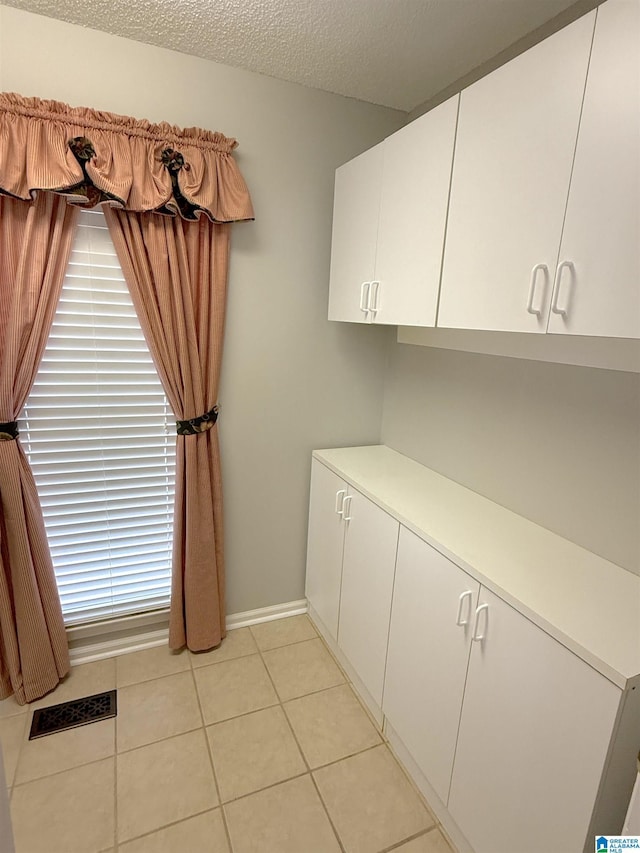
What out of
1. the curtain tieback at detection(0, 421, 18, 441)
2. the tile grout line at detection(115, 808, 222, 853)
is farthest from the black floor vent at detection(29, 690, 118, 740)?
the curtain tieback at detection(0, 421, 18, 441)

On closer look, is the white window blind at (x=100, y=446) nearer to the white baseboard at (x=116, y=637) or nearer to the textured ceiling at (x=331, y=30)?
the white baseboard at (x=116, y=637)

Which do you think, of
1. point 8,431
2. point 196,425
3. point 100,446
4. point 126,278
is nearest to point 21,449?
point 8,431

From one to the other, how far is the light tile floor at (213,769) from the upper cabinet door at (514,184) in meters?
1.64

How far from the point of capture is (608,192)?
0.98 meters

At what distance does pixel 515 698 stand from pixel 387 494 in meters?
0.78

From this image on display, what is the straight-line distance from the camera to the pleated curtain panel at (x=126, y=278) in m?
1.62

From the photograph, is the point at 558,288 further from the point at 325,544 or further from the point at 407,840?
the point at 407,840

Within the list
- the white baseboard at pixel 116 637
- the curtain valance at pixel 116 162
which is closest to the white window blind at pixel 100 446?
the white baseboard at pixel 116 637

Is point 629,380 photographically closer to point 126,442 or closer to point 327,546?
point 327,546

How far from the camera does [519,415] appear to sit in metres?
1.61

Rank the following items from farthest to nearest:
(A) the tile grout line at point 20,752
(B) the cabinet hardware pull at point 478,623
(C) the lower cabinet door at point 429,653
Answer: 1. (A) the tile grout line at point 20,752
2. (C) the lower cabinet door at point 429,653
3. (B) the cabinet hardware pull at point 478,623

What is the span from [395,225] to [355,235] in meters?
0.29

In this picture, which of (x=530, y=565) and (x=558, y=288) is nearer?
(x=558, y=288)

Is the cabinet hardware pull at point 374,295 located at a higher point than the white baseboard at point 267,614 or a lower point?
higher
